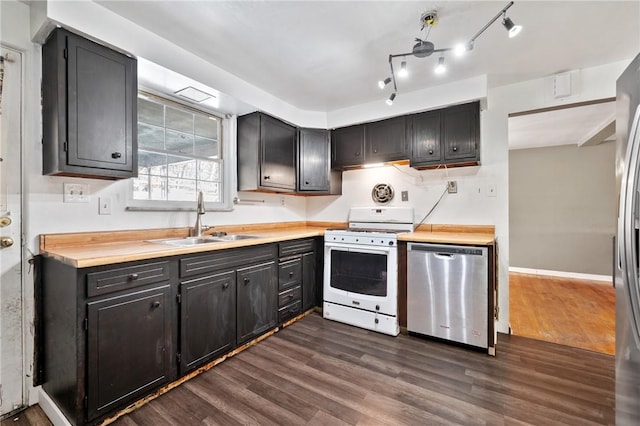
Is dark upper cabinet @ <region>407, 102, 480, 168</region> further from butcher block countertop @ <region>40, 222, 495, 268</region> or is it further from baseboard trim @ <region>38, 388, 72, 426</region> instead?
baseboard trim @ <region>38, 388, 72, 426</region>

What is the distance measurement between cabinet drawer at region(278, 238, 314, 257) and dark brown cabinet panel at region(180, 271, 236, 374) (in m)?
0.61

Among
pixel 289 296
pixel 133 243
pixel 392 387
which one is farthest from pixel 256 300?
pixel 392 387

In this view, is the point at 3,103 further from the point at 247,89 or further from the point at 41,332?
the point at 247,89

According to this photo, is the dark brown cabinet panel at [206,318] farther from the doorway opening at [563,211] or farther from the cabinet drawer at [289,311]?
the doorway opening at [563,211]

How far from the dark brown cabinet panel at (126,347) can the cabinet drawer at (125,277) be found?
0.19ft

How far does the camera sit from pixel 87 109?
5.48 ft

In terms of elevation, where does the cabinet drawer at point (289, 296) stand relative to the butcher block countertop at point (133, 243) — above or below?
below

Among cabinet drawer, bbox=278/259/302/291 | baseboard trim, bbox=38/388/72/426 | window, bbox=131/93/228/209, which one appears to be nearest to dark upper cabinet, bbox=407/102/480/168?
cabinet drawer, bbox=278/259/302/291

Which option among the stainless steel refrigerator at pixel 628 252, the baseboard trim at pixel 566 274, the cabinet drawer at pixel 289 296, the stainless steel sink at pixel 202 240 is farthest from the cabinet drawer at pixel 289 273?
the baseboard trim at pixel 566 274

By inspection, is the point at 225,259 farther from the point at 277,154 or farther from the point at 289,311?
the point at 277,154

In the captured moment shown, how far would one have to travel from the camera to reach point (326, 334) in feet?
8.70

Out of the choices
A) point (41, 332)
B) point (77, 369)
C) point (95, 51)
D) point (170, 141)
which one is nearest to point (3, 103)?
point (95, 51)

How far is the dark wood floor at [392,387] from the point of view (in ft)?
5.19

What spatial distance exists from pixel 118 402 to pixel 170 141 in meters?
1.99
